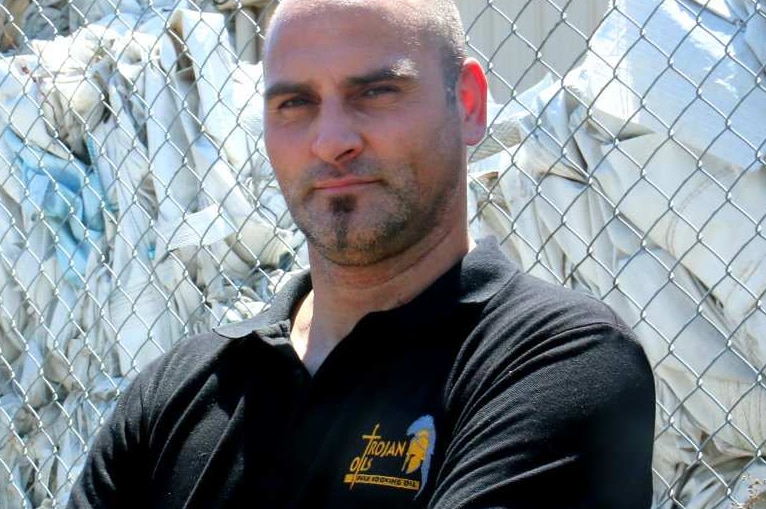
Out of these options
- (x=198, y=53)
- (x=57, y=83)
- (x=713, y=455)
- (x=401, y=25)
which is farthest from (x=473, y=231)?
(x=401, y=25)

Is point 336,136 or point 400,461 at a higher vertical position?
point 336,136

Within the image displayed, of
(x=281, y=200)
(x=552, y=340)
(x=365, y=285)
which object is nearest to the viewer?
(x=552, y=340)

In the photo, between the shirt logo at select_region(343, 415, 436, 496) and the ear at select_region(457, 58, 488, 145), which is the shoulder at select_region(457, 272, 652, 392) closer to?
the shirt logo at select_region(343, 415, 436, 496)

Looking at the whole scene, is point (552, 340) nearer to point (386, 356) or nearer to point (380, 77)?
point (386, 356)

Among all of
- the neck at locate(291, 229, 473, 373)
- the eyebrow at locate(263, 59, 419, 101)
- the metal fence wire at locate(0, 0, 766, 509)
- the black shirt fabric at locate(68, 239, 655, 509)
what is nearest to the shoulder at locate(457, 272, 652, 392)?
the black shirt fabric at locate(68, 239, 655, 509)

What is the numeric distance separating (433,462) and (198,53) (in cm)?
318

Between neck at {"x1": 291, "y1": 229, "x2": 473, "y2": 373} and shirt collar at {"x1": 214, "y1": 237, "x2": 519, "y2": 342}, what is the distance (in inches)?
1.1

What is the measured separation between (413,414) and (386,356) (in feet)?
0.34

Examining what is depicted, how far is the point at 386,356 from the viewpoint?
155 cm

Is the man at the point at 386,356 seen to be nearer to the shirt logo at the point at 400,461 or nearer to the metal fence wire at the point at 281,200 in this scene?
the shirt logo at the point at 400,461

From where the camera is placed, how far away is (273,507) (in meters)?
1.52

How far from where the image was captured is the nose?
62.0 inches

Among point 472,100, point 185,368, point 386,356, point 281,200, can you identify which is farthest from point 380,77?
point 281,200

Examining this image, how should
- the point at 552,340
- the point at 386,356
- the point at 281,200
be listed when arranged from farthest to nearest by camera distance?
1. the point at 281,200
2. the point at 386,356
3. the point at 552,340
